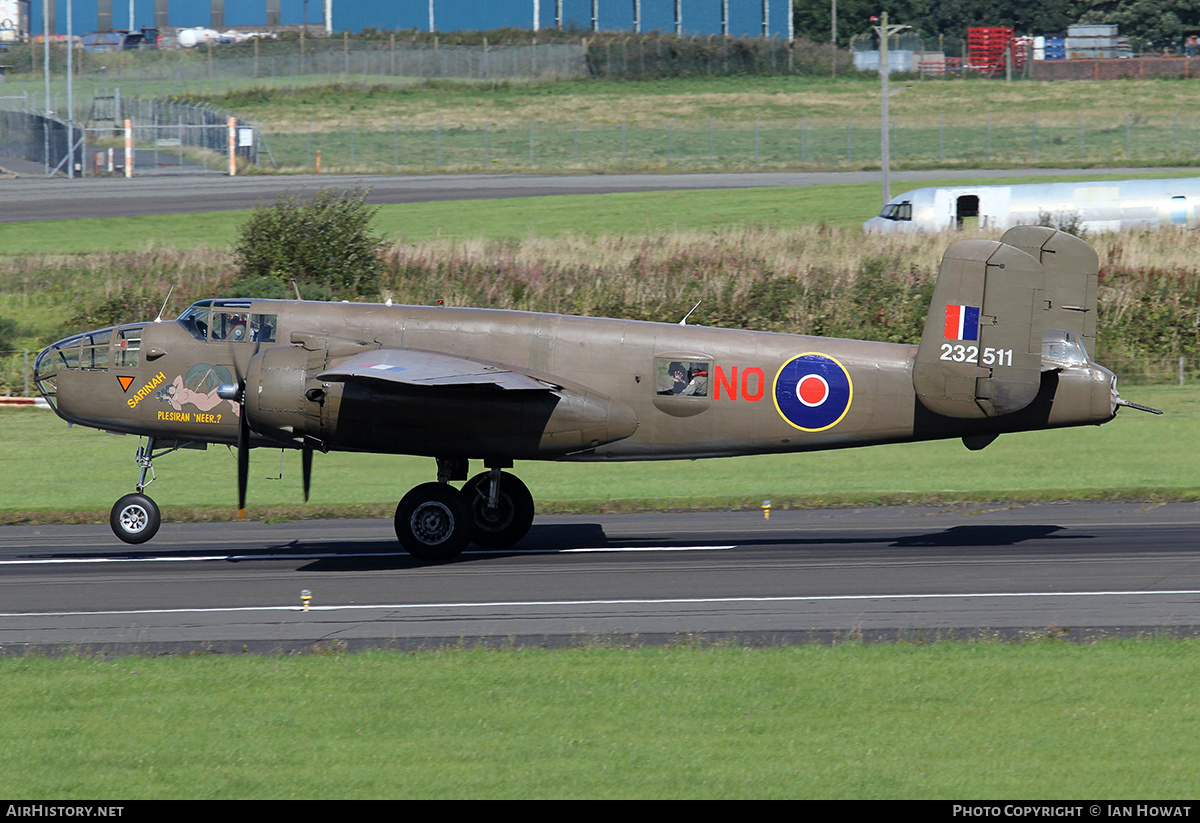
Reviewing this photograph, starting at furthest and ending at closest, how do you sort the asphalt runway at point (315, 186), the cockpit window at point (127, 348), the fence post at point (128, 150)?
the fence post at point (128, 150) → the asphalt runway at point (315, 186) → the cockpit window at point (127, 348)

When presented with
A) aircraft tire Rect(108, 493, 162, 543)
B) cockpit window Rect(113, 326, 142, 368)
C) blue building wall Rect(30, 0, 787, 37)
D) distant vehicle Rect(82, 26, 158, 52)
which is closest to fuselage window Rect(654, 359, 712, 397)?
cockpit window Rect(113, 326, 142, 368)

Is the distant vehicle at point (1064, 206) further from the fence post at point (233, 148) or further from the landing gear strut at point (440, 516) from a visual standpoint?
Result: the fence post at point (233, 148)

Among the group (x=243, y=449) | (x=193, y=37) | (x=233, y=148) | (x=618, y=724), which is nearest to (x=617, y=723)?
(x=618, y=724)

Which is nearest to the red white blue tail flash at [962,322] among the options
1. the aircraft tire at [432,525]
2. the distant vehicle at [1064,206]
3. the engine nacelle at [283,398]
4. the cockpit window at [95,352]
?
the aircraft tire at [432,525]

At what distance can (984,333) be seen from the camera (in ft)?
61.5

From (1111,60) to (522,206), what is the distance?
68573 millimetres

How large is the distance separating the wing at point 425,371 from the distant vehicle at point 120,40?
328ft

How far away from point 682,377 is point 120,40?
106 metres

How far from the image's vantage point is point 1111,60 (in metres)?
105

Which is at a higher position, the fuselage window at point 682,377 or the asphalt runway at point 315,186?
the asphalt runway at point 315,186

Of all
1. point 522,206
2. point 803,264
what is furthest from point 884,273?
point 522,206

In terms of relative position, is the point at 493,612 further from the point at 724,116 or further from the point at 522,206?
the point at 724,116

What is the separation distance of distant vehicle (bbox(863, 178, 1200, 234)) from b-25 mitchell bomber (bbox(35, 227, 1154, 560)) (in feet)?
97.6

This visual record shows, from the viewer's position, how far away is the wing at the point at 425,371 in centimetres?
1767
